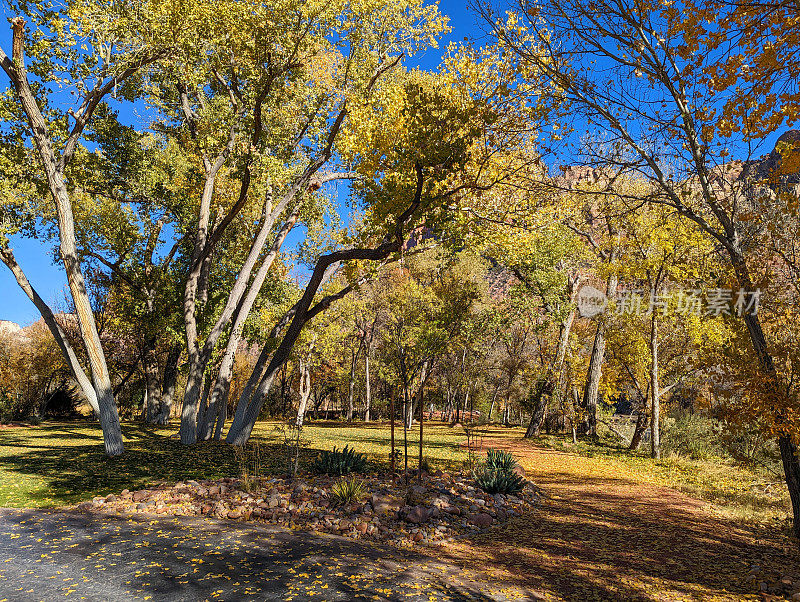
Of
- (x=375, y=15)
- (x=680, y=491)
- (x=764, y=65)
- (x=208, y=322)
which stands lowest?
(x=680, y=491)

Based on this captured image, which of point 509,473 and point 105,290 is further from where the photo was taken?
point 105,290

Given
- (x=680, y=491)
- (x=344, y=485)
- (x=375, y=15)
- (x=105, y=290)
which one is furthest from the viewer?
(x=105, y=290)

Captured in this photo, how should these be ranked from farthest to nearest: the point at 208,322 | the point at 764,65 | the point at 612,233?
the point at 612,233
the point at 208,322
the point at 764,65

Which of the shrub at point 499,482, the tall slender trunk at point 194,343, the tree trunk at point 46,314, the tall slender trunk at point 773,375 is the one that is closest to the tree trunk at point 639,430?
Result: the shrub at point 499,482

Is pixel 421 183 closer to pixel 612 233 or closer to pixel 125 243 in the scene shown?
pixel 612 233

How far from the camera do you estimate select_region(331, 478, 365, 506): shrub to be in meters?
7.11

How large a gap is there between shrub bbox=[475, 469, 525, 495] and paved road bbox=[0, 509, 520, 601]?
11.0 ft

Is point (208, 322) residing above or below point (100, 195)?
below

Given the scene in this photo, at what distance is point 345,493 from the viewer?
7121mm

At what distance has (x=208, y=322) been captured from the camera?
1595 centimetres

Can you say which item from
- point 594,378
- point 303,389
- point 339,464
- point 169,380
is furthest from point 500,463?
point 303,389

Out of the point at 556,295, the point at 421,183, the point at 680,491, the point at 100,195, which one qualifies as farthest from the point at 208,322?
the point at 680,491

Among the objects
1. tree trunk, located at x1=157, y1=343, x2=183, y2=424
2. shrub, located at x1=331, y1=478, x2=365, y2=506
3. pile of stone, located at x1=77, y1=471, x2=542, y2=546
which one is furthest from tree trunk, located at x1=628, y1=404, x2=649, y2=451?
tree trunk, located at x1=157, y1=343, x2=183, y2=424

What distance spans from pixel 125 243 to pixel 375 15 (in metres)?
13.4
